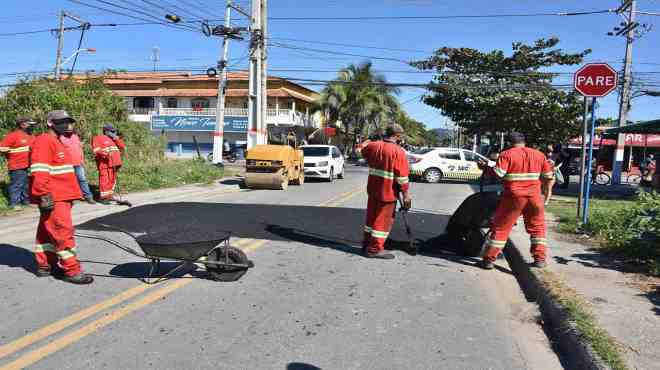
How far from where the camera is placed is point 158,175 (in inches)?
644

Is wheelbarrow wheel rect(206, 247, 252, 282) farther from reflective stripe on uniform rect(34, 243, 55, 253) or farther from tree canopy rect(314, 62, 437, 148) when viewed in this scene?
tree canopy rect(314, 62, 437, 148)

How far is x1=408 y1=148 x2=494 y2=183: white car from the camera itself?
21359mm

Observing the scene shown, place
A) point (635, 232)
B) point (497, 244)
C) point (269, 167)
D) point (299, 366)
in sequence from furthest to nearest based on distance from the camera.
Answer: point (269, 167)
point (635, 232)
point (497, 244)
point (299, 366)

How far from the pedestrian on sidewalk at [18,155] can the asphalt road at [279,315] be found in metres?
3.03

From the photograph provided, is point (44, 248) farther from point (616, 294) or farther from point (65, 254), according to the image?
point (616, 294)

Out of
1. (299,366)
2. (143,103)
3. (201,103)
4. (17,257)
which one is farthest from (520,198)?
(143,103)

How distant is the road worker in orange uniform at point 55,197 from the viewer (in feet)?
16.8

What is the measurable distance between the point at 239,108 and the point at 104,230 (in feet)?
132

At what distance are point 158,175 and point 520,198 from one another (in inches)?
504

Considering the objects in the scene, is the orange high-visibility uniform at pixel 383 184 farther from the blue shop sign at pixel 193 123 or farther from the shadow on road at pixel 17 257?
the blue shop sign at pixel 193 123

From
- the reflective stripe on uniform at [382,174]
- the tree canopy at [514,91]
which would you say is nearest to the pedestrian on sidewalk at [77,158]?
the reflective stripe on uniform at [382,174]

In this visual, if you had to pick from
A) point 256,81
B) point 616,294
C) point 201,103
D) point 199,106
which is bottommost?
point 616,294

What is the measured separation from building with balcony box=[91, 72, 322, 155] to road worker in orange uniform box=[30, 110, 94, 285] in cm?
3894

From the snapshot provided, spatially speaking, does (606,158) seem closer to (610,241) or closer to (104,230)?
(610,241)
